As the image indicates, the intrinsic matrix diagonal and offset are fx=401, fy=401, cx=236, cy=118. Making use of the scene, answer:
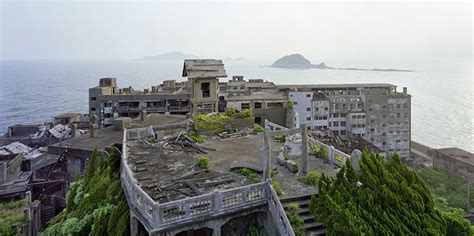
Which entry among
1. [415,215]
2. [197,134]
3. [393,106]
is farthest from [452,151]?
[415,215]

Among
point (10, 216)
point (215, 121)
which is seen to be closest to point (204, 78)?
point (215, 121)

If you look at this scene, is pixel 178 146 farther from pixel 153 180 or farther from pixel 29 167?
pixel 29 167

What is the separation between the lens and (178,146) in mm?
19578

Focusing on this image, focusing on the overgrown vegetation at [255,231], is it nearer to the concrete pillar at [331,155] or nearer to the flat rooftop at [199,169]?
the flat rooftop at [199,169]

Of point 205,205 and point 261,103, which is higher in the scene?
point 261,103

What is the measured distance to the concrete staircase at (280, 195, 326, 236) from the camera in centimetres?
1192

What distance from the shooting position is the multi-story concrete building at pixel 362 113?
66875mm

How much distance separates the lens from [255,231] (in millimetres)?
12664

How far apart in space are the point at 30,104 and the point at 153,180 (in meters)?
142

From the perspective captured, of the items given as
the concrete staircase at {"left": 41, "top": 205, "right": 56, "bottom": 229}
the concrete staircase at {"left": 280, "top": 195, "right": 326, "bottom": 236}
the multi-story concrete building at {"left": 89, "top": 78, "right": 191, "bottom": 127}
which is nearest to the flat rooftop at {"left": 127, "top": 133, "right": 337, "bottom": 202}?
the concrete staircase at {"left": 280, "top": 195, "right": 326, "bottom": 236}

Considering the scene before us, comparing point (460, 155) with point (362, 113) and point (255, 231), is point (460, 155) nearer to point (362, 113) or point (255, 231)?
point (362, 113)

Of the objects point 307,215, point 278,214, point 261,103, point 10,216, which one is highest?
point 261,103

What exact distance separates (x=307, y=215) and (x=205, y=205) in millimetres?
3219

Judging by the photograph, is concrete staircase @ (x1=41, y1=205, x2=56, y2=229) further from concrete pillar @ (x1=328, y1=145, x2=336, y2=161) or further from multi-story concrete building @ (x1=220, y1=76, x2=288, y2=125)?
multi-story concrete building @ (x1=220, y1=76, x2=288, y2=125)
